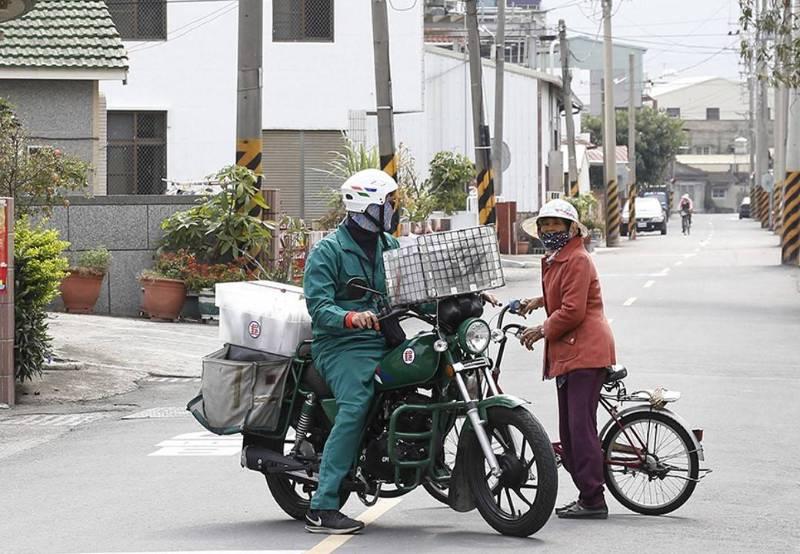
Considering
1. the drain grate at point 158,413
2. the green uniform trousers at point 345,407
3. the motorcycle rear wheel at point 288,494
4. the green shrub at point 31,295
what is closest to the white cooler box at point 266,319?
the green uniform trousers at point 345,407

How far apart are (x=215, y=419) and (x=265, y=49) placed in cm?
3171

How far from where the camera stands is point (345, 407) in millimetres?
8375

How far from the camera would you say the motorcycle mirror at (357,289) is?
8406mm

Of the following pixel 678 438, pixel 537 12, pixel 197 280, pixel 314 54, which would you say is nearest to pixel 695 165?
pixel 537 12

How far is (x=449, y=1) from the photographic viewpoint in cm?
6406

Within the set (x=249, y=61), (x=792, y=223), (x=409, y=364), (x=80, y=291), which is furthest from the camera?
(x=792, y=223)

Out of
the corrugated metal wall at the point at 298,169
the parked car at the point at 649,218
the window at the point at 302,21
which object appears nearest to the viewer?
the window at the point at 302,21

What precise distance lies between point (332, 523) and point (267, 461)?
1.97 ft

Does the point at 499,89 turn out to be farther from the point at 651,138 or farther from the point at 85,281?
the point at 651,138

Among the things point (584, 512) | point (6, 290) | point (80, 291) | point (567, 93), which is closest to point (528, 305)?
point (584, 512)

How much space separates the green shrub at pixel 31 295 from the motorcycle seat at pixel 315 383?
7264 millimetres

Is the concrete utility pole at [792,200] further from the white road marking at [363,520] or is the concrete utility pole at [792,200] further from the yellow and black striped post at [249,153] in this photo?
the white road marking at [363,520]

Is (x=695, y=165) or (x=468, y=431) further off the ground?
(x=695, y=165)

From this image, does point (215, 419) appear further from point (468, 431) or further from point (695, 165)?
point (695, 165)
